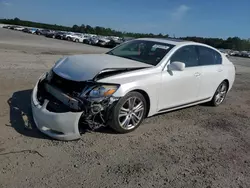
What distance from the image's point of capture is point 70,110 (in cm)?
356

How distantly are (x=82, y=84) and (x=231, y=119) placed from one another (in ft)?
11.2

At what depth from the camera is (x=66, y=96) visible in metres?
3.62

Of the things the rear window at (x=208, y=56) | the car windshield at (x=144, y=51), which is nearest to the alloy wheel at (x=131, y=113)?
the car windshield at (x=144, y=51)

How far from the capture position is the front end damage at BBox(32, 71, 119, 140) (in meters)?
3.39

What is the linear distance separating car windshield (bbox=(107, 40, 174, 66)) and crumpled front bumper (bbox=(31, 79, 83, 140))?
1.83 metres

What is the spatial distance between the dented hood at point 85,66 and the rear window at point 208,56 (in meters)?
1.63

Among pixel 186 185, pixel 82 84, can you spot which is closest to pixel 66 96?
pixel 82 84

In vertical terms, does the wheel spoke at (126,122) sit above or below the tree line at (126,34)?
below

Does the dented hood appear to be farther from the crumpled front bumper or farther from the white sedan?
the crumpled front bumper

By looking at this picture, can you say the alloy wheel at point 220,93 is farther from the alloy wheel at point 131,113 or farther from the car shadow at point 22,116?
the car shadow at point 22,116

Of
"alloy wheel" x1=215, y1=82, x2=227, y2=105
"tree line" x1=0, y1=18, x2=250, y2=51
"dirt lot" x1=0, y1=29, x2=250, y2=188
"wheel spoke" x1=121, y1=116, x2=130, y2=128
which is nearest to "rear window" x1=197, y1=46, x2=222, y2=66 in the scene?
"alloy wheel" x1=215, y1=82, x2=227, y2=105

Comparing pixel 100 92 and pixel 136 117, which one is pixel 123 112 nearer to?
pixel 136 117

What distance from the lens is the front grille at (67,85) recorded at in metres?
3.66

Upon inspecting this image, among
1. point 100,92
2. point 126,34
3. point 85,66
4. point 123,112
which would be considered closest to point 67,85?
point 85,66
